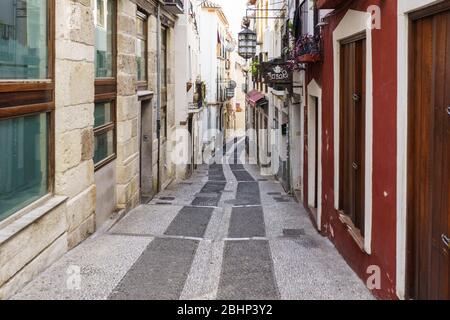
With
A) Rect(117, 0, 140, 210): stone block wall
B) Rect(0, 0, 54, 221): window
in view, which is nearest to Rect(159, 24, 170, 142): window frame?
Rect(117, 0, 140, 210): stone block wall

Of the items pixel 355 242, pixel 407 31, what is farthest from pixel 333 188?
pixel 407 31

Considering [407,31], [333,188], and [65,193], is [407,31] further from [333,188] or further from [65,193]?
[65,193]

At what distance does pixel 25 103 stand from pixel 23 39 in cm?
60

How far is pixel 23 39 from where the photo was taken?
5.42 m

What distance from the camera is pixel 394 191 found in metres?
4.77

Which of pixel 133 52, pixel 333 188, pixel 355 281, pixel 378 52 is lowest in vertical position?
pixel 355 281

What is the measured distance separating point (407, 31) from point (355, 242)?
2.47 meters

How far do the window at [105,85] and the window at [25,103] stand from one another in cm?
211

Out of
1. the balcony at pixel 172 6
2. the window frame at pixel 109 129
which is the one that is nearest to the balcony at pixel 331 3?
the window frame at pixel 109 129

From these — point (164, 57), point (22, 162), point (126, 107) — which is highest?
point (164, 57)

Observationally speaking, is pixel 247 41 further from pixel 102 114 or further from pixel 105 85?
pixel 102 114

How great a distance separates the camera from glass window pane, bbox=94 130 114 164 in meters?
8.17

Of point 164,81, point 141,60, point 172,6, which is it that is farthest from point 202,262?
point 164,81
